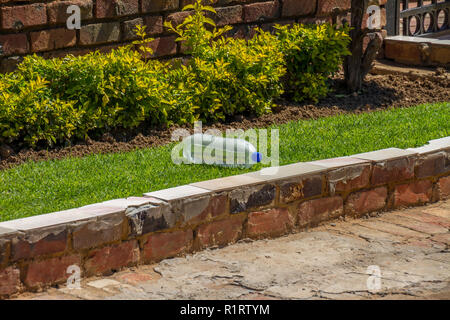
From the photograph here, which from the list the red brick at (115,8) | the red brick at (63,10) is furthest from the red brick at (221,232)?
the red brick at (115,8)

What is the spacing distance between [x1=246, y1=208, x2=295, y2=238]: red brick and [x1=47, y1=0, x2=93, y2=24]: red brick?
10.7 feet

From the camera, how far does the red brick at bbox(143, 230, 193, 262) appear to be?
5.63 meters

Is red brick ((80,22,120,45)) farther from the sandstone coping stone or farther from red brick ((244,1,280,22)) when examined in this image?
the sandstone coping stone

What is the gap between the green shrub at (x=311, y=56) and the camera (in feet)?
29.8

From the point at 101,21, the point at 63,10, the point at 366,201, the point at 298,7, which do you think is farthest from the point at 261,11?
the point at 366,201

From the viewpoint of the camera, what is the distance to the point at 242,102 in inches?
332

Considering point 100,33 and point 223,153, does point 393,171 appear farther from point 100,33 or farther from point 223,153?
point 100,33

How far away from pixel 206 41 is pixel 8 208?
3599 millimetres

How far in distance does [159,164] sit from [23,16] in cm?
228

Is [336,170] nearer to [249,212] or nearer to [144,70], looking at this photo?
[249,212]

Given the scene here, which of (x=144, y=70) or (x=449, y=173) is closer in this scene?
(x=449, y=173)

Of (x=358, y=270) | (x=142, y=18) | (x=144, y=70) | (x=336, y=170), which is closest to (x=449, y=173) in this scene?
(x=336, y=170)

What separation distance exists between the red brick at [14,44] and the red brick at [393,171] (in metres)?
3.46

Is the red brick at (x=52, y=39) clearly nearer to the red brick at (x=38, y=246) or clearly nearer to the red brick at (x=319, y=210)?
the red brick at (x=319, y=210)
